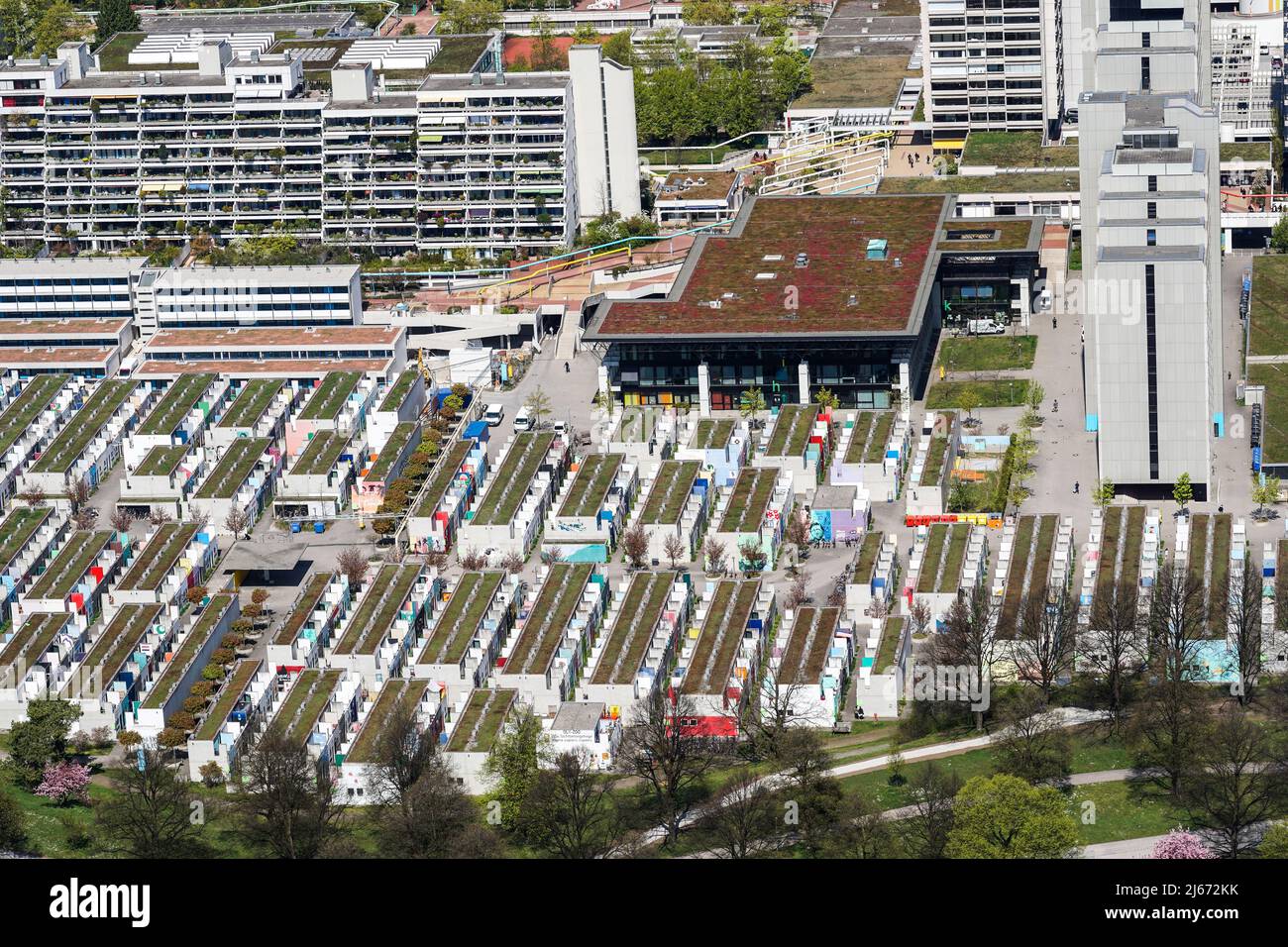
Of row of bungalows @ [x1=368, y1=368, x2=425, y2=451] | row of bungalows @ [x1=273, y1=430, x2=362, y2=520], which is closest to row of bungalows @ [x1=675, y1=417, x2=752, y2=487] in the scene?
row of bungalows @ [x1=368, y1=368, x2=425, y2=451]

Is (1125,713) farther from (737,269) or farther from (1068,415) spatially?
(737,269)

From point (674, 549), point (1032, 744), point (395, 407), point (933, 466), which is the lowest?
point (1032, 744)

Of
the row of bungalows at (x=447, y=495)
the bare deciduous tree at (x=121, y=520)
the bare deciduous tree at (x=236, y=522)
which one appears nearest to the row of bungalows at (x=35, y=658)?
the bare deciduous tree at (x=236, y=522)

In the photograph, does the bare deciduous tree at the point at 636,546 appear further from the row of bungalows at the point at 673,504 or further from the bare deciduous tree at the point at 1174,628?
the bare deciduous tree at the point at 1174,628

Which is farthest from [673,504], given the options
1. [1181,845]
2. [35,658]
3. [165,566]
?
[1181,845]

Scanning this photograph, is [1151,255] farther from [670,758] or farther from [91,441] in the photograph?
[91,441]

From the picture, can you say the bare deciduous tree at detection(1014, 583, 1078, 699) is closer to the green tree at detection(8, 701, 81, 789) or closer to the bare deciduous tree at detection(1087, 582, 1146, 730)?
the bare deciduous tree at detection(1087, 582, 1146, 730)
